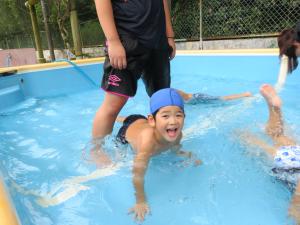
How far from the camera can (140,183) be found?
2.02 m

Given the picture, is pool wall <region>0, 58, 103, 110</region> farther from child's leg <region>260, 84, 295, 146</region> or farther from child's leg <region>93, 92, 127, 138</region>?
child's leg <region>260, 84, 295, 146</region>

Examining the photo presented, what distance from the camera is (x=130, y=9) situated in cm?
216

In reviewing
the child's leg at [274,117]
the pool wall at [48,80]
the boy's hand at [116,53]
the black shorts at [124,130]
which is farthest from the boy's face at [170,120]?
the pool wall at [48,80]

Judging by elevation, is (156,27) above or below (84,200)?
above

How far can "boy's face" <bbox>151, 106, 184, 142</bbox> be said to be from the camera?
6.75 feet

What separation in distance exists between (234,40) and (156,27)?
7288 millimetres

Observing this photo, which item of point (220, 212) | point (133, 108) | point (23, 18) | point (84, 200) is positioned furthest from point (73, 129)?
point (23, 18)

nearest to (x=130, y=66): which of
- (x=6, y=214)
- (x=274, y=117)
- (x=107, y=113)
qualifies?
(x=107, y=113)

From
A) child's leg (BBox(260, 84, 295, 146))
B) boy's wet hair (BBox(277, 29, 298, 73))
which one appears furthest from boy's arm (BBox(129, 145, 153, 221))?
boy's wet hair (BBox(277, 29, 298, 73))

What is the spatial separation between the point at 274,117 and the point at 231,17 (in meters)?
7.20

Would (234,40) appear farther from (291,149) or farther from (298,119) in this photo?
(291,149)

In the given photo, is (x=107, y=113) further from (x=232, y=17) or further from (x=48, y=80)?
(x=232, y=17)

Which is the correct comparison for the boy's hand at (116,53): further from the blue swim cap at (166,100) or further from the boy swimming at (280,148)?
the boy swimming at (280,148)

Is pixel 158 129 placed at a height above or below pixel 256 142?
above
